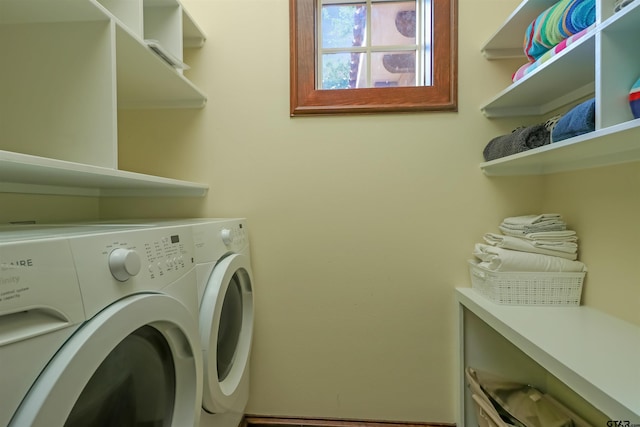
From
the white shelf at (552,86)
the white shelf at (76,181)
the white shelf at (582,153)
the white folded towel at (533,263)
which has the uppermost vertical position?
the white shelf at (552,86)

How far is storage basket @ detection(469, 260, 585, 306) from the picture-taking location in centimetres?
112

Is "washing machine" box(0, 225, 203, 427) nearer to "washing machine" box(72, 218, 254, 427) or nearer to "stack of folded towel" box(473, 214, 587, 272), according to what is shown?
"washing machine" box(72, 218, 254, 427)

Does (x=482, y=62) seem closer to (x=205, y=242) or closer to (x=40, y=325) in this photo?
(x=205, y=242)

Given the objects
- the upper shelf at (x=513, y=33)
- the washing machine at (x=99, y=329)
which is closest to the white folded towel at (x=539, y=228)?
the upper shelf at (x=513, y=33)

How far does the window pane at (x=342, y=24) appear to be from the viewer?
4.87 ft

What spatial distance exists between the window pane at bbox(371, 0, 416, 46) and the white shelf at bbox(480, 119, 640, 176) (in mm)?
732

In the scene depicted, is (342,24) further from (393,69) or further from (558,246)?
(558,246)

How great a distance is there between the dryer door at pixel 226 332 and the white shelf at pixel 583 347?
876 mm

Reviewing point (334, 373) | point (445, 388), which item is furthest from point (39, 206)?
point (445, 388)

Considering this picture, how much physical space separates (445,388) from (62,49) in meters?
1.84

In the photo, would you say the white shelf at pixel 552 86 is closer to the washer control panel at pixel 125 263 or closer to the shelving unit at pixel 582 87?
the shelving unit at pixel 582 87

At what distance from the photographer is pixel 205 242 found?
0.93 metres

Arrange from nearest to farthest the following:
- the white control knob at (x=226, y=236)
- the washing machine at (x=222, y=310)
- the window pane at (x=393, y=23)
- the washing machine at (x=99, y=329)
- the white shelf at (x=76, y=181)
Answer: the washing machine at (x=99, y=329), the white shelf at (x=76, y=181), the washing machine at (x=222, y=310), the white control knob at (x=226, y=236), the window pane at (x=393, y=23)

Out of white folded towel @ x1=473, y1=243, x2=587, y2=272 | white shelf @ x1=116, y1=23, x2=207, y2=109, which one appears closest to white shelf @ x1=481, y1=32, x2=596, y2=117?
white folded towel @ x1=473, y1=243, x2=587, y2=272
